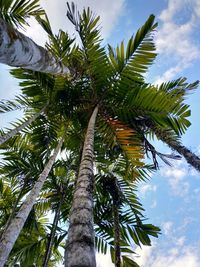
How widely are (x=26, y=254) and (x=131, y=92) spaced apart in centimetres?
433

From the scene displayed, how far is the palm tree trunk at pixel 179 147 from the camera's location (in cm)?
543

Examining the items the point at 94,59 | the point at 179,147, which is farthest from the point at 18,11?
the point at 179,147

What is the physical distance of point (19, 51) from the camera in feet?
7.38

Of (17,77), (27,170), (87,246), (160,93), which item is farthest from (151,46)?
(87,246)

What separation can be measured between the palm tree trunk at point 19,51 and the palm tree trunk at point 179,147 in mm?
3631

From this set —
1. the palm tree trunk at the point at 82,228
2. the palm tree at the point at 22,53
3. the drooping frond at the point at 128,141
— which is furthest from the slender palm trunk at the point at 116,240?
the palm tree at the point at 22,53

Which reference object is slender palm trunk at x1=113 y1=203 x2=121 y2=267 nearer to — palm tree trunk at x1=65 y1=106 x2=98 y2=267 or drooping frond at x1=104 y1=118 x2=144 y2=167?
drooping frond at x1=104 y1=118 x2=144 y2=167

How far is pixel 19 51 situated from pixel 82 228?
1.64 m

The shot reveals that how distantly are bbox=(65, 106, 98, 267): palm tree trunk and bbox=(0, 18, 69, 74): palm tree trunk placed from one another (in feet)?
4.67

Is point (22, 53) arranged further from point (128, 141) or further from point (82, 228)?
point (128, 141)

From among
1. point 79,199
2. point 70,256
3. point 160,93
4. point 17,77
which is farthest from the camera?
point 17,77

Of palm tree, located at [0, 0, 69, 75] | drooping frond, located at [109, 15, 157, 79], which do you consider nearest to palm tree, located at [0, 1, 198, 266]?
drooping frond, located at [109, 15, 157, 79]

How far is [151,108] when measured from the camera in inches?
232

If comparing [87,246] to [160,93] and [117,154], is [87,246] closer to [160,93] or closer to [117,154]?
[160,93]
